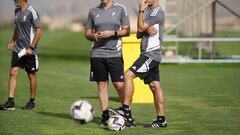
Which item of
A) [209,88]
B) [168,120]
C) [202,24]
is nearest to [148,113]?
[168,120]

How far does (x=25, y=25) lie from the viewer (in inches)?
563

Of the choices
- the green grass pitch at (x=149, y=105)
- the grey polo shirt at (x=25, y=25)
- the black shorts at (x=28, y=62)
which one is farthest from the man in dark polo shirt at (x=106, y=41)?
the black shorts at (x=28, y=62)

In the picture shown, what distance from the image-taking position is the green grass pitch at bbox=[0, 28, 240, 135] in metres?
11.9

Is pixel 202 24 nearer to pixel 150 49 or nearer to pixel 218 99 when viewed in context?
pixel 218 99

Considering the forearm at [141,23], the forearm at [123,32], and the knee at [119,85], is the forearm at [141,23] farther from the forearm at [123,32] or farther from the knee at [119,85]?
the knee at [119,85]

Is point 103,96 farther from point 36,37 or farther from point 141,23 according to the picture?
point 36,37

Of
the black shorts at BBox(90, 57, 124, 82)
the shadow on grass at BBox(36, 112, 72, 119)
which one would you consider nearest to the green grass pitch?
the shadow on grass at BBox(36, 112, 72, 119)

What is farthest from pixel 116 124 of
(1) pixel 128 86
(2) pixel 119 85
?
(2) pixel 119 85

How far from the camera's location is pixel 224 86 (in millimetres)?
19969

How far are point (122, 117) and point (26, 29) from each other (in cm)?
320

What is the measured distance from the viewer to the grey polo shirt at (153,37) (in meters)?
12.1

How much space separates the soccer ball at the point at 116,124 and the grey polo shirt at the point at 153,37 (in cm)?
115

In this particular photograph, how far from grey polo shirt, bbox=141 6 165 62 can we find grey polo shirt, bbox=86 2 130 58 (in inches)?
16.6

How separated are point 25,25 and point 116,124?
346 centimetres
